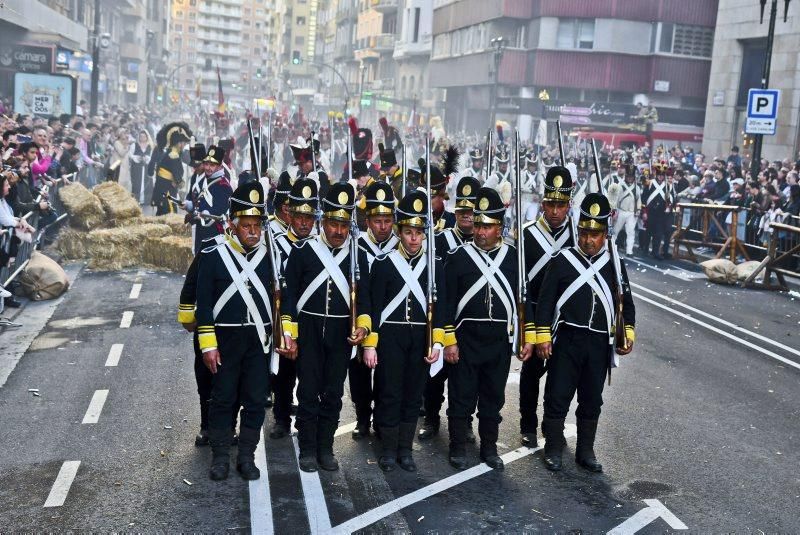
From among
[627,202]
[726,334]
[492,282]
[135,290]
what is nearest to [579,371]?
[492,282]

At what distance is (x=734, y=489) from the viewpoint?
7816mm

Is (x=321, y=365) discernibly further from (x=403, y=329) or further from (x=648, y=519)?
(x=648, y=519)

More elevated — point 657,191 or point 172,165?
point 657,191

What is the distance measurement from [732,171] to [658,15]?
27.3 m

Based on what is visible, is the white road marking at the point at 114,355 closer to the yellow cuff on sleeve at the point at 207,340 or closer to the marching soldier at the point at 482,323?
the yellow cuff on sleeve at the point at 207,340

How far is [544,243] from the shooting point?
886 cm

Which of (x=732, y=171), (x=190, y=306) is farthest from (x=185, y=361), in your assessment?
(x=732, y=171)

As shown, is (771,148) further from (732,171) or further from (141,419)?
(141,419)

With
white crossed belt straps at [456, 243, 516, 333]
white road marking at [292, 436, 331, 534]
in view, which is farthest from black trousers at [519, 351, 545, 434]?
white road marking at [292, 436, 331, 534]

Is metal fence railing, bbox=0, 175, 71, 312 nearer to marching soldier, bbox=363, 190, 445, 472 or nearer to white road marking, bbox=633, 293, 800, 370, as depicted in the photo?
marching soldier, bbox=363, 190, 445, 472

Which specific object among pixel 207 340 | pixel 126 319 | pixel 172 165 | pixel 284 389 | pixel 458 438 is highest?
pixel 172 165

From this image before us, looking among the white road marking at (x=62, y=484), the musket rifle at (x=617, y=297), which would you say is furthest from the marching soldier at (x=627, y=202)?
the white road marking at (x=62, y=484)

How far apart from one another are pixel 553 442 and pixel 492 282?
1361mm

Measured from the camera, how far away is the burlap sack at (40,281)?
14.5 m
